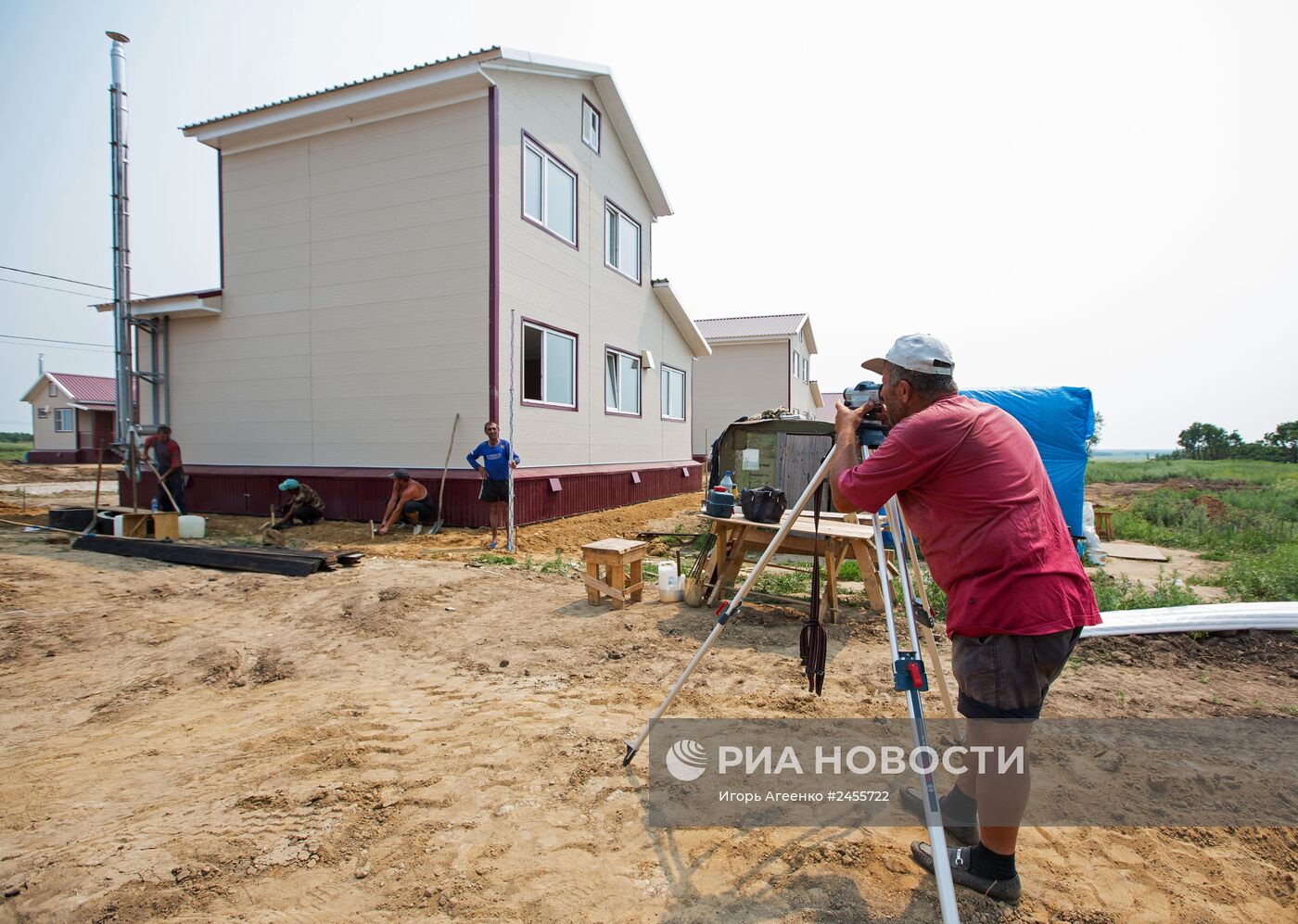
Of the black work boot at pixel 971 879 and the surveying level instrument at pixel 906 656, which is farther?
the black work boot at pixel 971 879

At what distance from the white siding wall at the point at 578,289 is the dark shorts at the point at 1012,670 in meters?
9.24

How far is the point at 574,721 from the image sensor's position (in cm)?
387

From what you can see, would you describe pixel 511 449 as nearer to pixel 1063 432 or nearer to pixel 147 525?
pixel 147 525

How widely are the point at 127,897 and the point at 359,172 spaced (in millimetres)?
11824

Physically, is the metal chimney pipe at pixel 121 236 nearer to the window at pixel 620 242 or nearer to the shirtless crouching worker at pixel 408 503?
the shirtless crouching worker at pixel 408 503

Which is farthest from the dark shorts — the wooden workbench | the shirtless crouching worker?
the shirtless crouching worker

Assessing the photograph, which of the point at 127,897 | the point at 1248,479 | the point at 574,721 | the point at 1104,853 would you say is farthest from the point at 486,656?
the point at 1248,479

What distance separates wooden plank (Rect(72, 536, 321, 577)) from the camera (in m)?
7.66

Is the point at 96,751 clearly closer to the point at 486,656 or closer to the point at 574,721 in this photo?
the point at 486,656

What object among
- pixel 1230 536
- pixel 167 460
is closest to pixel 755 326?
pixel 1230 536

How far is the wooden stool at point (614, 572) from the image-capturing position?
638 cm

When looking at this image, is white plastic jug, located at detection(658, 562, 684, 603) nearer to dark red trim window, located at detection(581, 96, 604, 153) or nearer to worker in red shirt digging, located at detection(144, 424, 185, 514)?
worker in red shirt digging, located at detection(144, 424, 185, 514)

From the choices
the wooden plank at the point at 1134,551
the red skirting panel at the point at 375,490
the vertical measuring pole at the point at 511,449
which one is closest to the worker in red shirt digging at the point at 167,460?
the red skirting panel at the point at 375,490

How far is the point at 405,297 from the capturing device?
11.2m
